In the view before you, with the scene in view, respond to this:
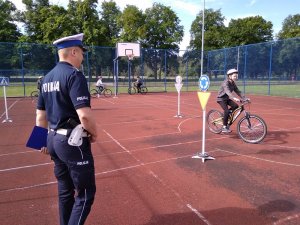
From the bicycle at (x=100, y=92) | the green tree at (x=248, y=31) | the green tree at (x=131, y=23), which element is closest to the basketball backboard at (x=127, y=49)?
the bicycle at (x=100, y=92)

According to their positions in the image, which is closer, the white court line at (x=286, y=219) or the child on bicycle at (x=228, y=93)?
the white court line at (x=286, y=219)

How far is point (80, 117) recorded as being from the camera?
2.53 m

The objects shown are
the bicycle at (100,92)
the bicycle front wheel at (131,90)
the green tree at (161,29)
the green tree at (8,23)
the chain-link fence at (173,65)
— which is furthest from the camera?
the green tree at (161,29)

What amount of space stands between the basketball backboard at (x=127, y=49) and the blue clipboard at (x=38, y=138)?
67.2 ft

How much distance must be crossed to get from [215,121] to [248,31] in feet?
219

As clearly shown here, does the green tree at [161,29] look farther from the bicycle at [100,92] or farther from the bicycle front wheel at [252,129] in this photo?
the bicycle front wheel at [252,129]

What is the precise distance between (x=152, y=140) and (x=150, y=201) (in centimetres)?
360

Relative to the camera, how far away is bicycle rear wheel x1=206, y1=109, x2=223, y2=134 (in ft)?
27.3

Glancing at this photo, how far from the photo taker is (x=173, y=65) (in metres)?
29.7

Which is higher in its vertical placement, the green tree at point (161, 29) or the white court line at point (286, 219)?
the green tree at point (161, 29)

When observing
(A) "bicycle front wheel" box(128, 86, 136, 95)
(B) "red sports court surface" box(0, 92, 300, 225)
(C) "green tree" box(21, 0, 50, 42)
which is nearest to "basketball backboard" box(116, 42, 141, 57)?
(A) "bicycle front wheel" box(128, 86, 136, 95)

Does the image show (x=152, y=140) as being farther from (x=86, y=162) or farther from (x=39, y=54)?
(x=39, y=54)

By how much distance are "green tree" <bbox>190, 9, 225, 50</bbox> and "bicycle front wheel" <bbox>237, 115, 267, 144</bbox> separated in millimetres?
63209

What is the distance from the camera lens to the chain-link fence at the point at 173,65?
22.5 meters
